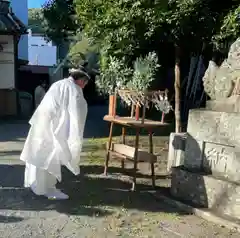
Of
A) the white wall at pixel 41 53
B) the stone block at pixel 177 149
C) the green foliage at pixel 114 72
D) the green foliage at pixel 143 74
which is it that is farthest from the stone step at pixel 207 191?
the white wall at pixel 41 53

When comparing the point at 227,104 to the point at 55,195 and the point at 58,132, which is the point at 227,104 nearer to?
the point at 58,132

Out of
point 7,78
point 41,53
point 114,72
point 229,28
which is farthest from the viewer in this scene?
point 41,53

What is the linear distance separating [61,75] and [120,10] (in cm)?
1552

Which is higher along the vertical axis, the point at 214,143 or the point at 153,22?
the point at 153,22

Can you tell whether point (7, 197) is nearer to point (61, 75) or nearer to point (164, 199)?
point (164, 199)

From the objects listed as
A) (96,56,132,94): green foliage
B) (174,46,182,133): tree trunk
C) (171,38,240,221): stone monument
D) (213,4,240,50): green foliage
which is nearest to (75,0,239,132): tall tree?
(174,46,182,133): tree trunk

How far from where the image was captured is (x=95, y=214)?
17.4 feet

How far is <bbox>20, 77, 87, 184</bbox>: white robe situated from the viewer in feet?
19.0

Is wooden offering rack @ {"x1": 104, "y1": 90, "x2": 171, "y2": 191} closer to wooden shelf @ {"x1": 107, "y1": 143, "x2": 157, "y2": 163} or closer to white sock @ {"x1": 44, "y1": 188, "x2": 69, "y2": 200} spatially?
wooden shelf @ {"x1": 107, "y1": 143, "x2": 157, "y2": 163}

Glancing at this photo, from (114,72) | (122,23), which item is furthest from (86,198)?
(114,72)

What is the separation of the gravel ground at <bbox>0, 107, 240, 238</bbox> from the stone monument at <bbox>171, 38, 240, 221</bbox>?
0.32 metres

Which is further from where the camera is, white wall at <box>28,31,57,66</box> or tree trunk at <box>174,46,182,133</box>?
white wall at <box>28,31,57,66</box>

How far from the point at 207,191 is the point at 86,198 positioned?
5.10ft

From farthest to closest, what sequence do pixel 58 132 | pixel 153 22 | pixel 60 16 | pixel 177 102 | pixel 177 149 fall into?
1. pixel 60 16
2. pixel 177 102
3. pixel 153 22
4. pixel 177 149
5. pixel 58 132
